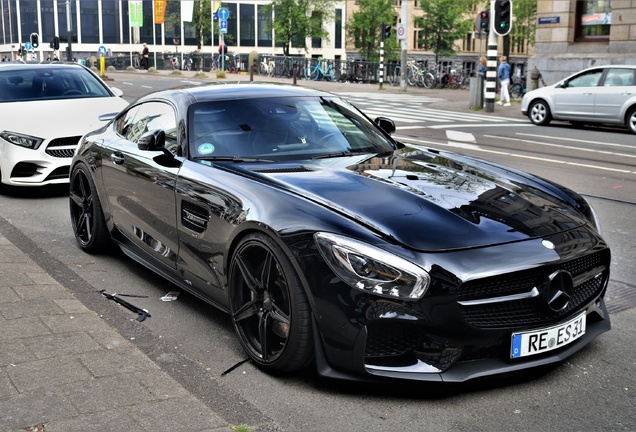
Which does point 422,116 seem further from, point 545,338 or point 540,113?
point 545,338

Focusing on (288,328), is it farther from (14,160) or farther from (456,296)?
(14,160)

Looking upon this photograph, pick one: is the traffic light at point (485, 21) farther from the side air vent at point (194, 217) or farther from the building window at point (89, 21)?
the building window at point (89, 21)

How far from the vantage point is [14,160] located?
9.11 meters

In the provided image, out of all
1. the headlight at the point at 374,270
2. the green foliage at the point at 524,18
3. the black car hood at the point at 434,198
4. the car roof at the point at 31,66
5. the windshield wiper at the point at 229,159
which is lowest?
the headlight at the point at 374,270

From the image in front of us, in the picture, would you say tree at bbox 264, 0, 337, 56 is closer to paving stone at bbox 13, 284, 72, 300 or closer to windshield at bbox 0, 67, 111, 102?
windshield at bbox 0, 67, 111, 102

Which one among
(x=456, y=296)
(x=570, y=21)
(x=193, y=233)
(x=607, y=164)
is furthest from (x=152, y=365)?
(x=570, y=21)

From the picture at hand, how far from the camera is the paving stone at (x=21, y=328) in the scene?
444 cm

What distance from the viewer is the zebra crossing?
20.7 meters

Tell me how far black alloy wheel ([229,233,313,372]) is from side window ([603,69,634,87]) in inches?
684

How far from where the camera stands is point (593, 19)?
31406mm

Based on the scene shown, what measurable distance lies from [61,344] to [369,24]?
5771 centimetres

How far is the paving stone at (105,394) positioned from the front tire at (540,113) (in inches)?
750

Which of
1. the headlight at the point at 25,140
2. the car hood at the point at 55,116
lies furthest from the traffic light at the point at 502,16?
the headlight at the point at 25,140

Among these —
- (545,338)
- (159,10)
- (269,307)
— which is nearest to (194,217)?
(269,307)
